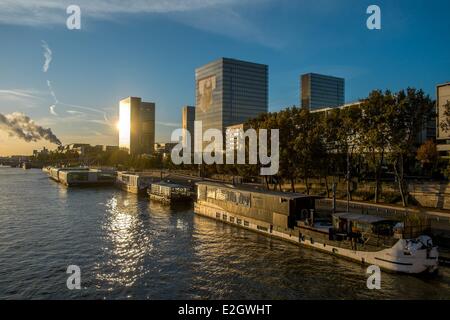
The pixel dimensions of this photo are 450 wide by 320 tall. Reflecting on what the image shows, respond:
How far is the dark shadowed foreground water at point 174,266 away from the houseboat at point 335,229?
4.45 feet

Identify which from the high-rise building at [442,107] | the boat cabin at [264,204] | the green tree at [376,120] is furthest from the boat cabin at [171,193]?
the high-rise building at [442,107]

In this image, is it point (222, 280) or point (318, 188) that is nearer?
point (222, 280)

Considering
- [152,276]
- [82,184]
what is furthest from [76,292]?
[82,184]

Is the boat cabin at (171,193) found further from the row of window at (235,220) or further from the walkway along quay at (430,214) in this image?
the walkway along quay at (430,214)

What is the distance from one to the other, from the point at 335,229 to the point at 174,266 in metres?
20.6

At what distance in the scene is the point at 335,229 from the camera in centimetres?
4722

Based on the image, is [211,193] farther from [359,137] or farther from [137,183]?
[137,183]

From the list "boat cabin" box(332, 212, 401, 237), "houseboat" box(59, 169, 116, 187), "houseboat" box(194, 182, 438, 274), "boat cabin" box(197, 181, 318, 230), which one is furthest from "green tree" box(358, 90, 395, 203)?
"houseboat" box(59, 169, 116, 187)

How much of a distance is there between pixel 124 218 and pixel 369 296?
5310cm

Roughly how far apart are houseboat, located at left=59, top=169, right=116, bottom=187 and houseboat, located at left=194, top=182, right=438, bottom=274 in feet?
360

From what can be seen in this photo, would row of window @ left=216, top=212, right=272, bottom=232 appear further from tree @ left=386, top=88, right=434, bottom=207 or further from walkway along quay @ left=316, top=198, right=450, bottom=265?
tree @ left=386, top=88, right=434, bottom=207

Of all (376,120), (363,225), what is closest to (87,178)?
(376,120)

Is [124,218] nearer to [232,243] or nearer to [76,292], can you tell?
[232,243]
